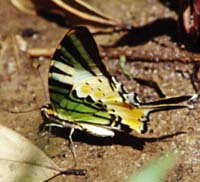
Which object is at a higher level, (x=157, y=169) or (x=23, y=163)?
(x=157, y=169)

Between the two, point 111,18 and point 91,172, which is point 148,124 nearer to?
point 91,172

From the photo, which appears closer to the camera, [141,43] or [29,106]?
[29,106]

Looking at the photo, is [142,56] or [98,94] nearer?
[98,94]

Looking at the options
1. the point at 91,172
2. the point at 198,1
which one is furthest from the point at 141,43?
the point at 91,172

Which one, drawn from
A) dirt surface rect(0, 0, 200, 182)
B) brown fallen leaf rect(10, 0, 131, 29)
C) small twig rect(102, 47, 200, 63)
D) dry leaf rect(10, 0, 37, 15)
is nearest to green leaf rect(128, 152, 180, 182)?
dirt surface rect(0, 0, 200, 182)

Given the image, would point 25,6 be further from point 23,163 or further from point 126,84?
point 23,163

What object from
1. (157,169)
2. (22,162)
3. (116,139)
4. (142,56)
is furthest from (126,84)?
(22,162)

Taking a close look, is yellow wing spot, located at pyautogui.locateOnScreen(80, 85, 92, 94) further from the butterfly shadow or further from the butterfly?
the butterfly shadow
